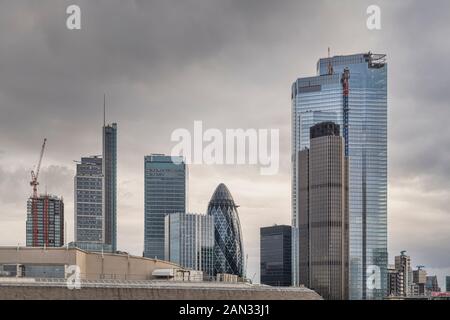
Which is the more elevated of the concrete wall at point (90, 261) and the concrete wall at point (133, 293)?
the concrete wall at point (90, 261)

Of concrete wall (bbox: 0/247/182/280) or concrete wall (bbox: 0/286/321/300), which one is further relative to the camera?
concrete wall (bbox: 0/247/182/280)

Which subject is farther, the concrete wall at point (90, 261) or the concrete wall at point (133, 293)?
the concrete wall at point (90, 261)

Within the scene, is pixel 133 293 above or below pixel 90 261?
below

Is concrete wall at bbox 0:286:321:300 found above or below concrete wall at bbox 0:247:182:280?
below

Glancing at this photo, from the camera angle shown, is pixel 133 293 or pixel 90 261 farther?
pixel 90 261
